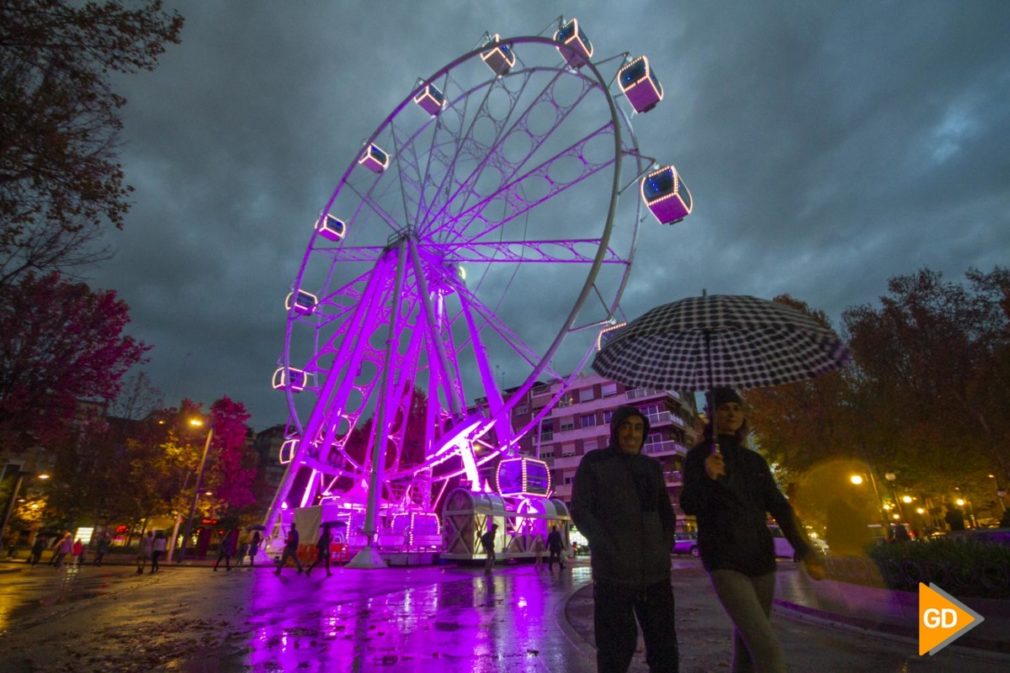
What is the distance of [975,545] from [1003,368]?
557 inches

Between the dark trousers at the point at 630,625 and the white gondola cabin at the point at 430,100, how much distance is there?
2733 cm

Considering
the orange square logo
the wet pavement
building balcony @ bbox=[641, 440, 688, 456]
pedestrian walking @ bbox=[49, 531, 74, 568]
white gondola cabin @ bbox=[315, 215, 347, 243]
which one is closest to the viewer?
the wet pavement

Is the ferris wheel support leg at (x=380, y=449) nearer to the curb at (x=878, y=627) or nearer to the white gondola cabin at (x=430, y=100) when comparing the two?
the white gondola cabin at (x=430, y=100)

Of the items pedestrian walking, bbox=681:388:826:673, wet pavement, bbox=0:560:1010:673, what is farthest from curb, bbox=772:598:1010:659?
pedestrian walking, bbox=681:388:826:673

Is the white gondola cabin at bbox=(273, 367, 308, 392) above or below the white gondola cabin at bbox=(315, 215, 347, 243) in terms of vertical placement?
below

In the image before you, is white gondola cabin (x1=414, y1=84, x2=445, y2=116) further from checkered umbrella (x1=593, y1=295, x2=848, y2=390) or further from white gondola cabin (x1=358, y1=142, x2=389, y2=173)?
checkered umbrella (x1=593, y1=295, x2=848, y2=390)

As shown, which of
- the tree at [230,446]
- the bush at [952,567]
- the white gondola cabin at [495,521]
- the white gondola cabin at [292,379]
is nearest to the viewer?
the bush at [952,567]

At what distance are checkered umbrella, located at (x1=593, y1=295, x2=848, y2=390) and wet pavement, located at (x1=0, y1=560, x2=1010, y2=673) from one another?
107 inches

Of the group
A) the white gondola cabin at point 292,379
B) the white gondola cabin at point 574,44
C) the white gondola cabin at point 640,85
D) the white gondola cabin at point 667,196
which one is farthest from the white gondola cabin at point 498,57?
the white gondola cabin at point 292,379

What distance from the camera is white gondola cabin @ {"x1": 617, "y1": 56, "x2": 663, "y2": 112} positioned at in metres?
20.7

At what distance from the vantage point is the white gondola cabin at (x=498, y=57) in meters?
23.8

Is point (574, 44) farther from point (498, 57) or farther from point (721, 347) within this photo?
point (721, 347)

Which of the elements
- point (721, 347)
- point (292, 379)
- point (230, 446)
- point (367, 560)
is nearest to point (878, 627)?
point (721, 347)

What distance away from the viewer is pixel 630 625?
3.08 metres
